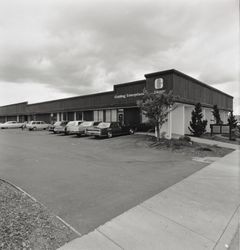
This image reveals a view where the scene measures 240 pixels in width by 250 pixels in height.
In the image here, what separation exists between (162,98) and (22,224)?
1190cm

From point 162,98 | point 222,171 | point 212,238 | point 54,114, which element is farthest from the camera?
point 54,114

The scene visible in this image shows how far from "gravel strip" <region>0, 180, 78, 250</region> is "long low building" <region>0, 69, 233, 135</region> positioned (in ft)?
43.2

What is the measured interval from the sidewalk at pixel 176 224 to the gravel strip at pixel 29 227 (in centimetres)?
29

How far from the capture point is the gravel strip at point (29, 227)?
9.16ft

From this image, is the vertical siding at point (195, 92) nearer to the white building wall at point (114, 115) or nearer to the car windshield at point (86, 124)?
the white building wall at point (114, 115)

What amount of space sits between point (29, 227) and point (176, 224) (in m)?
2.66

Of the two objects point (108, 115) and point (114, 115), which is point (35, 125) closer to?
point (108, 115)

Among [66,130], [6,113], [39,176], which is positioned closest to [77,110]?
[66,130]

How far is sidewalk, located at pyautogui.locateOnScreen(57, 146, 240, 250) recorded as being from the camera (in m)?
2.96

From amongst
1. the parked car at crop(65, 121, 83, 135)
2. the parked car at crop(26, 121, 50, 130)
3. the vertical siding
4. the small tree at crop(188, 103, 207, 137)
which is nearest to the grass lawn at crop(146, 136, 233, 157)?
the small tree at crop(188, 103, 207, 137)

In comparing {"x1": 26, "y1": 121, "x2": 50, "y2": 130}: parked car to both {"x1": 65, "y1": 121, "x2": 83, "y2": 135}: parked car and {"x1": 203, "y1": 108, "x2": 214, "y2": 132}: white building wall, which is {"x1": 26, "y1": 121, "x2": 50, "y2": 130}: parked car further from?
{"x1": 203, "y1": 108, "x2": 214, "y2": 132}: white building wall

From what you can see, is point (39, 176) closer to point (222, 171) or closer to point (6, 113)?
point (222, 171)

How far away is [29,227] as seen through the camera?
10.3ft

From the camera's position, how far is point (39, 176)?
624 cm
